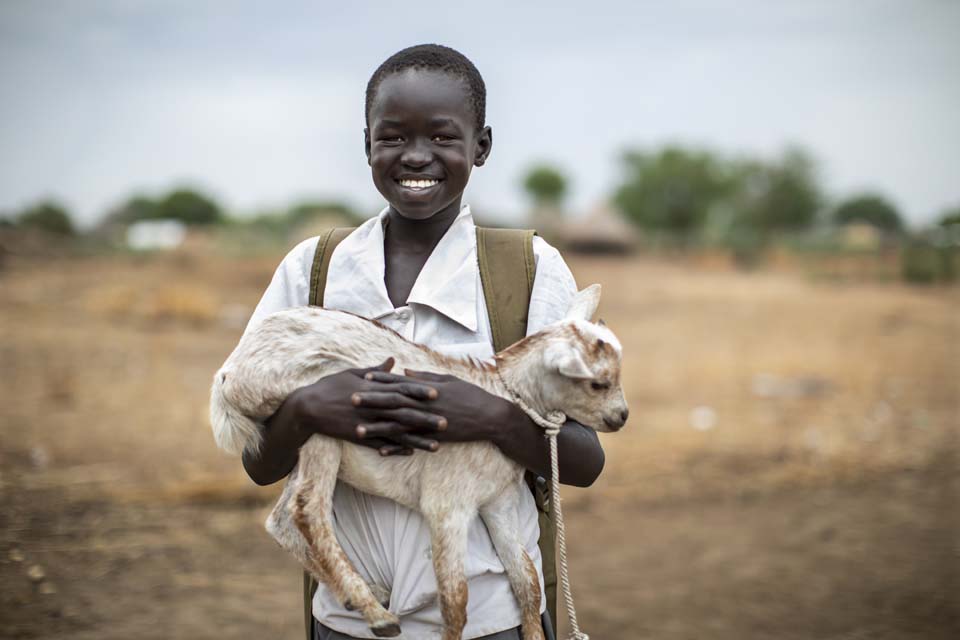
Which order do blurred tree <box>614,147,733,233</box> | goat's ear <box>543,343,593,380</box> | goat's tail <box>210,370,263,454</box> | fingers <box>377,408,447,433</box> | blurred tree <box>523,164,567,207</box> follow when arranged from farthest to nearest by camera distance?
blurred tree <box>523,164,567,207</box>, blurred tree <box>614,147,733,233</box>, goat's tail <box>210,370,263,454</box>, goat's ear <box>543,343,593,380</box>, fingers <box>377,408,447,433</box>

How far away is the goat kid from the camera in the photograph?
192 centimetres

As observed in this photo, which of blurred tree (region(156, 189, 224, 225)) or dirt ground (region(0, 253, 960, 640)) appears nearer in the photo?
dirt ground (region(0, 253, 960, 640))

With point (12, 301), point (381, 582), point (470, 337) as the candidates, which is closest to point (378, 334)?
point (470, 337)

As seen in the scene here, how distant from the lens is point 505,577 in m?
2.05

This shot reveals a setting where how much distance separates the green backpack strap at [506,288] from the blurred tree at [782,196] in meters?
37.2

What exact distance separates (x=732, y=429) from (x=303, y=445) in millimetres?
8486

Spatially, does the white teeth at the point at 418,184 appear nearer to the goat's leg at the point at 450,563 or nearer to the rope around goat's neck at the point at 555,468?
the rope around goat's neck at the point at 555,468

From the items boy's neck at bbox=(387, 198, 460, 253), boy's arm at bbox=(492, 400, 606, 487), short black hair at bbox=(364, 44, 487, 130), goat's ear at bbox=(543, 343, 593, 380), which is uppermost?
short black hair at bbox=(364, 44, 487, 130)

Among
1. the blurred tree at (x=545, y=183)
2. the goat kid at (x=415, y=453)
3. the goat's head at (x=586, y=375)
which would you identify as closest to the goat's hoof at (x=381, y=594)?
the goat kid at (x=415, y=453)

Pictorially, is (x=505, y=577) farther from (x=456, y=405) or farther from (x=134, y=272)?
(x=134, y=272)

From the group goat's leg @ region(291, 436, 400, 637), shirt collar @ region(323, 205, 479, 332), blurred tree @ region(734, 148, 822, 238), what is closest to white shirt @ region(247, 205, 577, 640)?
shirt collar @ region(323, 205, 479, 332)

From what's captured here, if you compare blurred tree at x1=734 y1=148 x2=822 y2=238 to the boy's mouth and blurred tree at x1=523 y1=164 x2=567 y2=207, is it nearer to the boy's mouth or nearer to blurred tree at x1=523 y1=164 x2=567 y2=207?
blurred tree at x1=523 y1=164 x2=567 y2=207

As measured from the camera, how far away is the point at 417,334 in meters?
2.16

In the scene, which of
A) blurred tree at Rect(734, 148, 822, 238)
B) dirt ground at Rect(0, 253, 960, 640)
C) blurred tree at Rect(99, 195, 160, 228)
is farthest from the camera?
blurred tree at Rect(734, 148, 822, 238)
